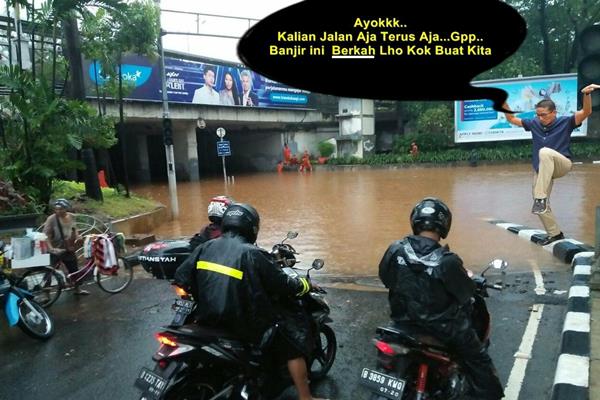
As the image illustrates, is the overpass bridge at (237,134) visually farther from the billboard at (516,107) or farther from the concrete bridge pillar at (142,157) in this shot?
the billboard at (516,107)

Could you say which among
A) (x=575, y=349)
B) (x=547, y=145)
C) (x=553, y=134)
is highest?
(x=553, y=134)

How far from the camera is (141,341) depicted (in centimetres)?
480

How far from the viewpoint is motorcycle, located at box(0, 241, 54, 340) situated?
4.79 metres

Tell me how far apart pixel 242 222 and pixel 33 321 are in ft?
10.1

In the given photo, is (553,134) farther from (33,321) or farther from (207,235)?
(33,321)

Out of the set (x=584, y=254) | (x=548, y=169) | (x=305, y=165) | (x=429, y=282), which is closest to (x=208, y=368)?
(x=429, y=282)

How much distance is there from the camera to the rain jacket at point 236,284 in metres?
2.93

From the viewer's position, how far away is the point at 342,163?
96.9 feet

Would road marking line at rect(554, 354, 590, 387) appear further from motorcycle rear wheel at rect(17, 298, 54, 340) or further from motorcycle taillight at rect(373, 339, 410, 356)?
motorcycle rear wheel at rect(17, 298, 54, 340)

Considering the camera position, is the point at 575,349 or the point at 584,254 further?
the point at 584,254

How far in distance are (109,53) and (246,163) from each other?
21050mm

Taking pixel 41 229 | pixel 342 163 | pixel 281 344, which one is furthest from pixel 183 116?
pixel 281 344

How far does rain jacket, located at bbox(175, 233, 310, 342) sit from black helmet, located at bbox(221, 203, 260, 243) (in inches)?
2.1

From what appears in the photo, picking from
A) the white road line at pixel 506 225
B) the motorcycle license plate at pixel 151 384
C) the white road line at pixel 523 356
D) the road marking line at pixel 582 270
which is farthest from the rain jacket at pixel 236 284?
the white road line at pixel 506 225
